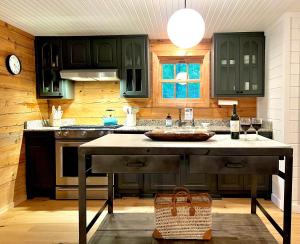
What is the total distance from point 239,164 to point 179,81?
113 inches

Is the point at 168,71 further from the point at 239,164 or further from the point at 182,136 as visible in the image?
the point at 239,164

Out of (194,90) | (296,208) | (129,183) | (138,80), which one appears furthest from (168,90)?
(296,208)

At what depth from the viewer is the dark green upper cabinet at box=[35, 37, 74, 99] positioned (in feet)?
15.0

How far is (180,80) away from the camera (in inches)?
192

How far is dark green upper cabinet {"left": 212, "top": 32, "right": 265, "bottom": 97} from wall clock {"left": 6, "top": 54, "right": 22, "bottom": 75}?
8.55ft

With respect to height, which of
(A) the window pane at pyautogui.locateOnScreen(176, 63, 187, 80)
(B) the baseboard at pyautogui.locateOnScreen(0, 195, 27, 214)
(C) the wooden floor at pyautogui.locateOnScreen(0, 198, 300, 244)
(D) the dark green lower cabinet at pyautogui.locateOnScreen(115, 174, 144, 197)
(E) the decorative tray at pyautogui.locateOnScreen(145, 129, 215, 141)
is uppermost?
(A) the window pane at pyautogui.locateOnScreen(176, 63, 187, 80)

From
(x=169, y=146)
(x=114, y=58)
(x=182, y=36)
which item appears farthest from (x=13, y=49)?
(x=169, y=146)

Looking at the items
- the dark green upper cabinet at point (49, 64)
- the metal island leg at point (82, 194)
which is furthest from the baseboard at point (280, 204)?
the dark green upper cabinet at point (49, 64)

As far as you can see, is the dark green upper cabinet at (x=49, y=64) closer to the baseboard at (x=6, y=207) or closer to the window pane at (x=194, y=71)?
the baseboard at (x=6, y=207)

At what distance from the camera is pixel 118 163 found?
2.21 m

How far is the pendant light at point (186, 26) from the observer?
7.97 feet

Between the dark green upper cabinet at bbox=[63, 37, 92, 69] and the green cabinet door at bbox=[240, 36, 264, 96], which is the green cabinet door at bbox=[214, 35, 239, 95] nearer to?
the green cabinet door at bbox=[240, 36, 264, 96]

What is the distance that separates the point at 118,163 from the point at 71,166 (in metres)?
2.18

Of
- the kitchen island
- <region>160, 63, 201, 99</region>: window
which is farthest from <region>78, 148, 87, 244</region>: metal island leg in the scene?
<region>160, 63, 201, 99</region>: window
